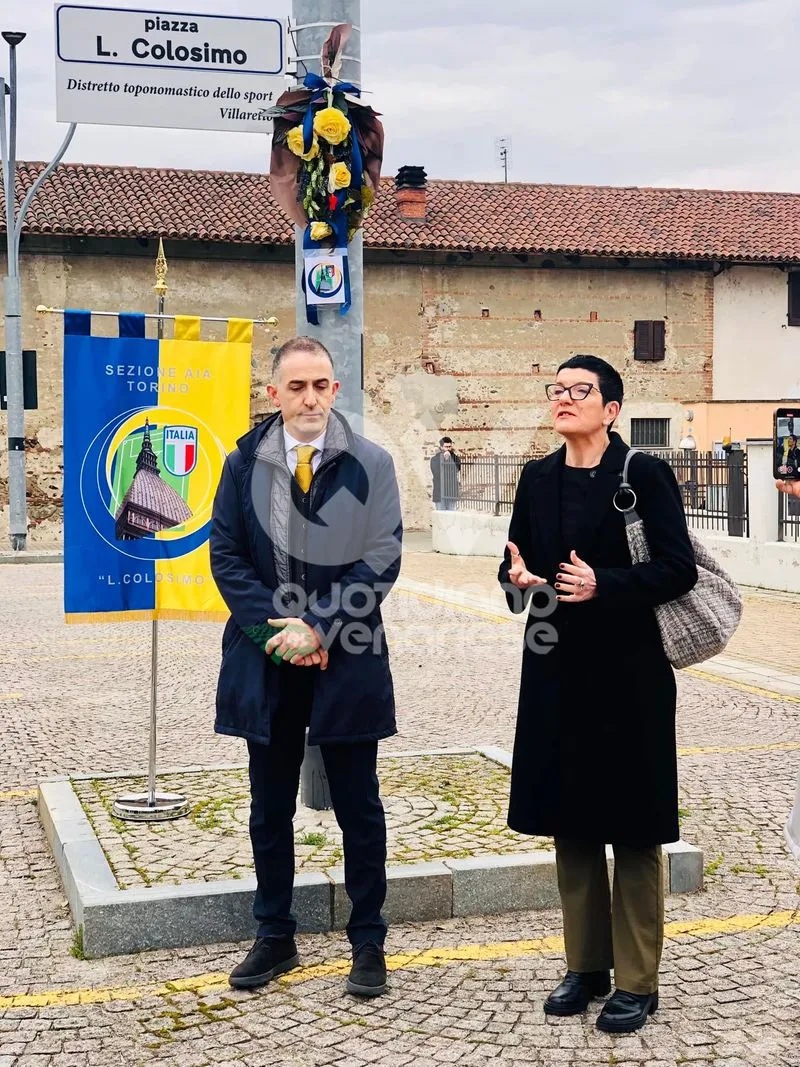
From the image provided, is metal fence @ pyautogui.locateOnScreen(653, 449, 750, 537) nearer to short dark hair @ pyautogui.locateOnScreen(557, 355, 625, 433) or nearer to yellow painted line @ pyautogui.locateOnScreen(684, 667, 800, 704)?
yellow painted line @ pyautogui.locateOnScreen(684, 667, 800, 704)

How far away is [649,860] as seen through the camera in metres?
3.87

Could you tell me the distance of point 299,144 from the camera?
5.38 metres

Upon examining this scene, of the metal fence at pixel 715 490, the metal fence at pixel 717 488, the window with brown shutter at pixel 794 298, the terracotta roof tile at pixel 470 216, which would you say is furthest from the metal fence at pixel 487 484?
the window with brown shutter at pixel 794 298

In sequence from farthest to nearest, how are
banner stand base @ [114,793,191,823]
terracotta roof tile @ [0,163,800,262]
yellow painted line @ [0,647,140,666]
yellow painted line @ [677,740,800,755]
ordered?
terracotta roof tile @ [0,163,800,262], yellow painted line @ [0,647,140,666], yellow painted line @ [677,740,800,755], banner stand base @ [114,793,191,823]

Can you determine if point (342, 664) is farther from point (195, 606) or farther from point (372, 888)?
point (195, 606)

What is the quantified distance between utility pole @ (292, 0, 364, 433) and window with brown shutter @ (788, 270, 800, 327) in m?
34.4

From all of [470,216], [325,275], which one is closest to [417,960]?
[325,275]

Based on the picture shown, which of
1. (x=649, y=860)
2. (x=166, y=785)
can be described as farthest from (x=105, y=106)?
(x=649, y=860)

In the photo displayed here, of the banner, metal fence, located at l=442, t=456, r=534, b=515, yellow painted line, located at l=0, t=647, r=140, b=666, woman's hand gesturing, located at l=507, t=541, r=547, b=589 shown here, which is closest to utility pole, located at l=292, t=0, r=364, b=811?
the banner

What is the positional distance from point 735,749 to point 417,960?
150 inches

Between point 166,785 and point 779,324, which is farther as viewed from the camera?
point 779,324

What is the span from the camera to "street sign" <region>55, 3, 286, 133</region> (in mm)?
6242

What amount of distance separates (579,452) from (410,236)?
31.2m

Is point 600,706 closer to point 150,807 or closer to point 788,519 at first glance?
point 150,807
